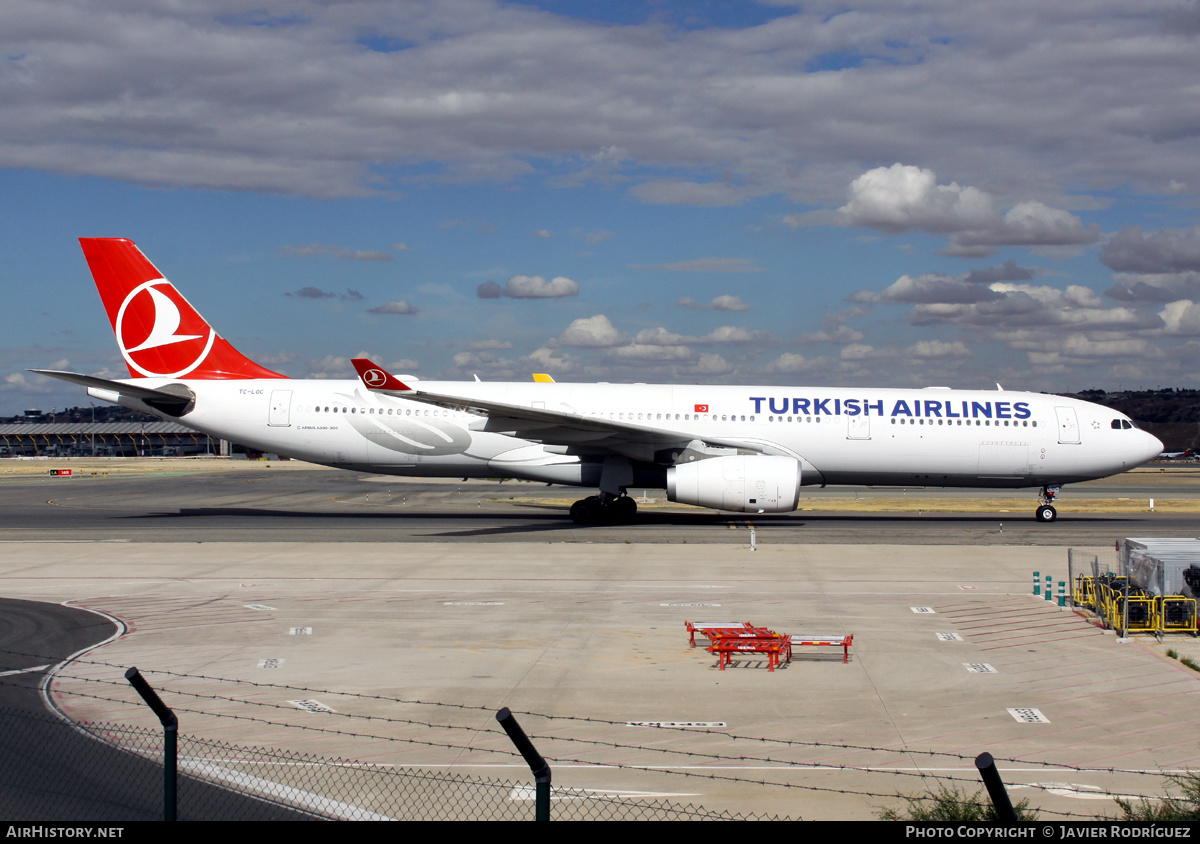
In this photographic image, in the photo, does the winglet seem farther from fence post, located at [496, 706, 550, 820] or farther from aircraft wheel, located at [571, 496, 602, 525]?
fence post, located at [496, 706, 550, 820]

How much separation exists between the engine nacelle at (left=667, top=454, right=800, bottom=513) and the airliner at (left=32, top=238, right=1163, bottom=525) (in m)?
1.70

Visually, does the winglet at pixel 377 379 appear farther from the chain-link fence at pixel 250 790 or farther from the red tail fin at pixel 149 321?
the chain-link fence at pixel 250 790

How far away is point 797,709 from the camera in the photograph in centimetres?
990

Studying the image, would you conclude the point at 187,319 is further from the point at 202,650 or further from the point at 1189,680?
the point at 1189,680

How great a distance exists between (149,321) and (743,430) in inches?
759

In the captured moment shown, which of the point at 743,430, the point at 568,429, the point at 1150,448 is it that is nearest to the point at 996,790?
the point at 568,429

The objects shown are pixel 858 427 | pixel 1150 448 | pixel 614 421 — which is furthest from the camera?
pixel 1150 448

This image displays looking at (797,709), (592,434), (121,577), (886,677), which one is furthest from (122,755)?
(592,434)

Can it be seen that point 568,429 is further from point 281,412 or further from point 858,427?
point 281,412

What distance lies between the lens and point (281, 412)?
29.9 meters

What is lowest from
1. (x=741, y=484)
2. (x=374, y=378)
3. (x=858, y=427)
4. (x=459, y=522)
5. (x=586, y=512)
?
(x=459, y=522)

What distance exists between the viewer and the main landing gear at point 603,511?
29.1 meters

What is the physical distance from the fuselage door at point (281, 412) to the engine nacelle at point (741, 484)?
12385mm

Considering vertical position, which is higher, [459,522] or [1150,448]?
[1150,448]
